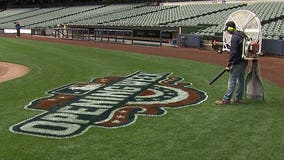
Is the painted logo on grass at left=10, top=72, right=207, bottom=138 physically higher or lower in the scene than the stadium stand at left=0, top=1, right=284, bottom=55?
lower

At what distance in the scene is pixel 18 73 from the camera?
1577cm

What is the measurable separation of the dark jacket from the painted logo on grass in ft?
4.63

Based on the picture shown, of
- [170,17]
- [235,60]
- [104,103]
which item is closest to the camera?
[235,60]

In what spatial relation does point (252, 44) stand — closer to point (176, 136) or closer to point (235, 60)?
point (235, 60)

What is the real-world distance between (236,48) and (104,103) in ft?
11.0

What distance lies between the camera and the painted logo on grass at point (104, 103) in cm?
792

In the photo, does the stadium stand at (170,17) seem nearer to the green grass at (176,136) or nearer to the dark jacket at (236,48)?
the dark jacket at (236,48)

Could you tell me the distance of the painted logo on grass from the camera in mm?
7922

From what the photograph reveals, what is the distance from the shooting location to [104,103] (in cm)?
980

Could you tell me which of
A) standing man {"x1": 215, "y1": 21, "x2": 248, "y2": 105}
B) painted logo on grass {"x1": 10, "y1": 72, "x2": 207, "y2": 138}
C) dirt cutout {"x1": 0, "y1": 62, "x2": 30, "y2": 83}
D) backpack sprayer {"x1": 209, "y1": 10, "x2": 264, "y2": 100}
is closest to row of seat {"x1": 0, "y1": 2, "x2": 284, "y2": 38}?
painted logo on grass {"x1": 10, "y1": 72, "x2": 207, "y2": 138}

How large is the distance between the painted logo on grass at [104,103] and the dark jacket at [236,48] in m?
1.41

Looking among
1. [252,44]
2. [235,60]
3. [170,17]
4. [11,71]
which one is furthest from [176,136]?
[170,17]

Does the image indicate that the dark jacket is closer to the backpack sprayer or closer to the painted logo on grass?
the backpack sprayer

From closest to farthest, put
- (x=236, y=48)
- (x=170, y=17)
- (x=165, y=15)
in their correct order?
(x=236, y=48), (x=170, y=17), (x=165, y=15)
